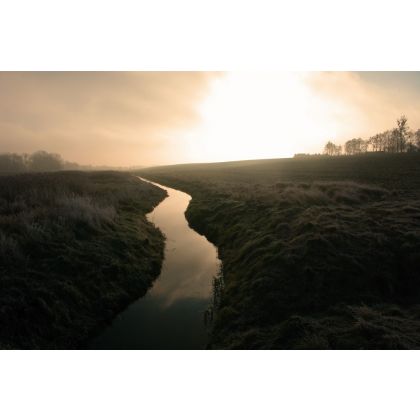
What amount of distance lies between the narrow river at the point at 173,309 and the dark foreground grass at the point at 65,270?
21.6 inches

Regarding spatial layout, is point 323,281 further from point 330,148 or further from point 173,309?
point 330,148

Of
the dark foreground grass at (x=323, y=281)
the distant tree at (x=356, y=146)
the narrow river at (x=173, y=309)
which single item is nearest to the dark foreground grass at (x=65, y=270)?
the narrow river at (x=173, y=309)

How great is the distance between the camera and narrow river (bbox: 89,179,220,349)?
909cm

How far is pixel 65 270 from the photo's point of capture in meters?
10.8

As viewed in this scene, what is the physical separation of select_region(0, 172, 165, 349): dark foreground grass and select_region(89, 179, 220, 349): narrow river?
0.55 m

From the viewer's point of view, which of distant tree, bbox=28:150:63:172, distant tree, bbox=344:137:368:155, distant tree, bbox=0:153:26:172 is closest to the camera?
distant tree, bbox=0:153:26:172

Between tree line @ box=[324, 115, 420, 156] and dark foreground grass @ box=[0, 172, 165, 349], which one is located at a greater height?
tree line @ box=[324, 115, 420, 156]

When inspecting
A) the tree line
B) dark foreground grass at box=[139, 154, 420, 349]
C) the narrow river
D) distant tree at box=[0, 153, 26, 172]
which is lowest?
the narrow river

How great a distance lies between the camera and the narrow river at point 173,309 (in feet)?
29.8

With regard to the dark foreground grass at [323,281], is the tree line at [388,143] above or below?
above

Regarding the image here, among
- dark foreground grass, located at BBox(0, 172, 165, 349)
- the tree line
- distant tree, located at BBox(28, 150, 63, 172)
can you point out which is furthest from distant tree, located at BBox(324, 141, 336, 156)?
dark foreground grass, located at BBox(0, 172, 165, 349)

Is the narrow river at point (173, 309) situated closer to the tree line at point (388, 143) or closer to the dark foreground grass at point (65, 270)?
the dark foreground grass at point (65, 270)

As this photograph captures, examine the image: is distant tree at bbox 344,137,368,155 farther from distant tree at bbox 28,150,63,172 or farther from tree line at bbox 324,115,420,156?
distant tree at bbox 28,150,63,172

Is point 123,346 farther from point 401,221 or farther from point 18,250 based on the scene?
point 401,221
